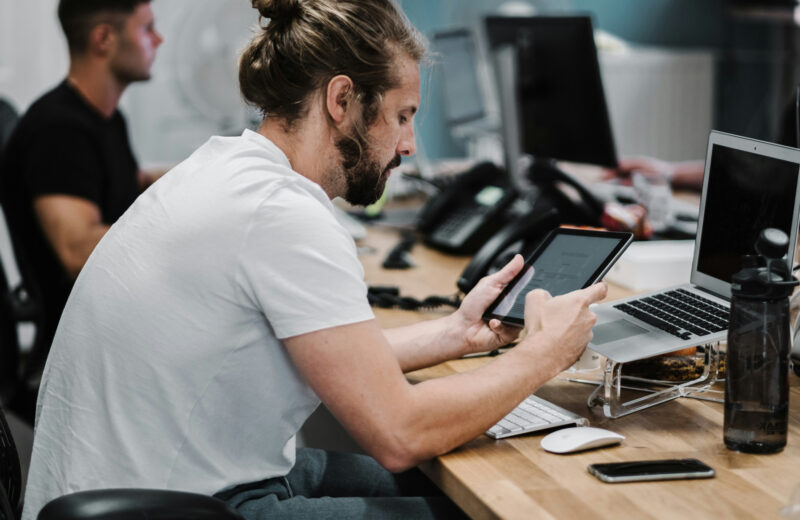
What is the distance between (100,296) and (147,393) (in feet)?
0.44

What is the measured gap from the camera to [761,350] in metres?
1.08

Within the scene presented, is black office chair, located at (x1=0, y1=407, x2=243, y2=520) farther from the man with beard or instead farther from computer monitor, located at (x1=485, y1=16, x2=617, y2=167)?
computer monitor, located at (x1=485, y1=16, x2=617, y2=167)

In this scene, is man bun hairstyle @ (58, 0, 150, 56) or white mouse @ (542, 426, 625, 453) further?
man bun hairstyle @ (58, 0, 150, 56)

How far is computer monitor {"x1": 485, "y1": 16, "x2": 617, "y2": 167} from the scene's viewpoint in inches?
96.0

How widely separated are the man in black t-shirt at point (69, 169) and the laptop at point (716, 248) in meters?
1.38

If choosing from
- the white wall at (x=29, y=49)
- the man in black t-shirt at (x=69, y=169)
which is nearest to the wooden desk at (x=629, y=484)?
the man in black t-shirt at (x=69, y=169)

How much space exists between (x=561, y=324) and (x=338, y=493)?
1.53 feet

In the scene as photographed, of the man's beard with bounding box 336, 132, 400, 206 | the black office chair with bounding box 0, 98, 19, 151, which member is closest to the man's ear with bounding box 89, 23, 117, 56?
the black office chair with bounding box 0, 98, 19, 151

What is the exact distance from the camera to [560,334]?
1.23 m

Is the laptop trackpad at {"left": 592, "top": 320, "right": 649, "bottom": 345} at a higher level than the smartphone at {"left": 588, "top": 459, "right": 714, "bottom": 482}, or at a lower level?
higher

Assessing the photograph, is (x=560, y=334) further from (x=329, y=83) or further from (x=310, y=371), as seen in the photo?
(x=329, y=83)

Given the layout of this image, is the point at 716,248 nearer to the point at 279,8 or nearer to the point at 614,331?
the point at 614,331

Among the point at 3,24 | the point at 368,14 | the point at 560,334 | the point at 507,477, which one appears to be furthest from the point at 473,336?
the point at 3,24

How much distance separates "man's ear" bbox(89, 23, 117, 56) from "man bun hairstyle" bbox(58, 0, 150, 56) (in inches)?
0.4
